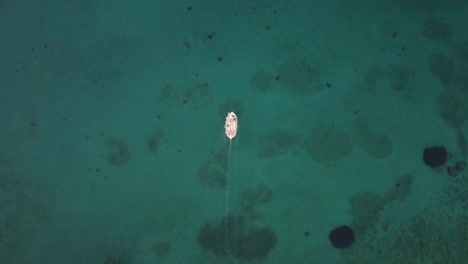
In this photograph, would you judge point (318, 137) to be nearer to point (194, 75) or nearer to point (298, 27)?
point (298, 27)

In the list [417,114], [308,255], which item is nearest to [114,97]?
[308,255]

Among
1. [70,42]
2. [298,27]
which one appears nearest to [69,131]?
[70,42]

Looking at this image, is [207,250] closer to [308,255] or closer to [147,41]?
[308,255]

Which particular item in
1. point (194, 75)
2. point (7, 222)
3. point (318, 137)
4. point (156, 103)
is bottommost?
point (7, 222)

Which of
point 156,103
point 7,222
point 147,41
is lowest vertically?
point 7,222

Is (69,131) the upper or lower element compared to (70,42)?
lower

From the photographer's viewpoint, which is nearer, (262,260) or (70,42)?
(262,260)
